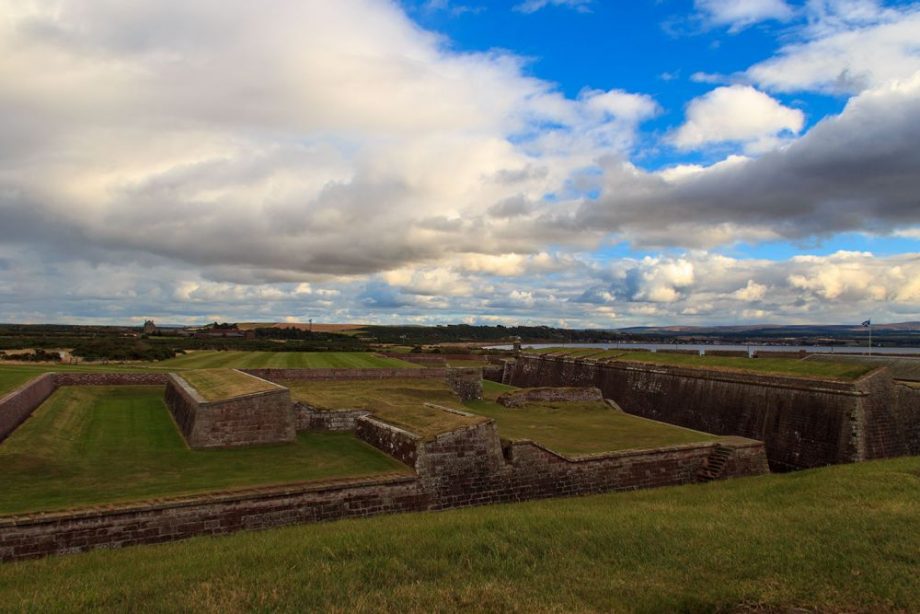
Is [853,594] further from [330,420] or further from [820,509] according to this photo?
[330,420]

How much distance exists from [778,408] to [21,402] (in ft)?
87.3

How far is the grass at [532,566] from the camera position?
6625 millimetres

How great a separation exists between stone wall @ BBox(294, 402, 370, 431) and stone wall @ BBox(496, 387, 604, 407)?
12.1m

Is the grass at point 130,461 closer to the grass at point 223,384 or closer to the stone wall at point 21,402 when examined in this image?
the stone wall at point 21,402

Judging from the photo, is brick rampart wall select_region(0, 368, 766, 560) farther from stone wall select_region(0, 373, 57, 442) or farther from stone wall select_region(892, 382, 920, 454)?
stone wall select_region(892, 382, 920, 454)

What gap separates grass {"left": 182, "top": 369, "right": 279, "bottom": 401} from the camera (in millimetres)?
17625

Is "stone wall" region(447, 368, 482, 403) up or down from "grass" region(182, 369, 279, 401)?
down

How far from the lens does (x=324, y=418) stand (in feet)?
64.8

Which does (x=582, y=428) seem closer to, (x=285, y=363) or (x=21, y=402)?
(x=21, y=402)

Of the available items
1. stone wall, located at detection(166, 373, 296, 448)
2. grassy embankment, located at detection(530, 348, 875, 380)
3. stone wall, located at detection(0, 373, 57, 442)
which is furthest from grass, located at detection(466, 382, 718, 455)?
stone wall, located at detection(0, 373, 57, 442)

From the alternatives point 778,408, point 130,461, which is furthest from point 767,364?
point 130,461

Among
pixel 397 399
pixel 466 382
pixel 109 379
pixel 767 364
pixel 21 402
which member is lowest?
pixel 466 382

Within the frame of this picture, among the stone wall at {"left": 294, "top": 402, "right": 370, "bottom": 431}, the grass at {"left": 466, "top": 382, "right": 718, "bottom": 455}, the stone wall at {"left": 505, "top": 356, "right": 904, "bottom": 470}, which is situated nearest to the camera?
the stone wall at {"left": 294, "top": 402, "right": 370, "bottom": 431}

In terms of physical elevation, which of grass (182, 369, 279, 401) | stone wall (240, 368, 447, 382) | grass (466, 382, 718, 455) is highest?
grass (182, 369, 279, 401)
